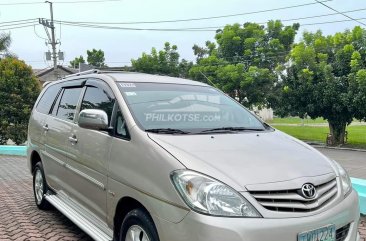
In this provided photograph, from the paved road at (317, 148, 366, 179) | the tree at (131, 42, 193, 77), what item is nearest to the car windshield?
the paved road at (317, 148, 366, 179)

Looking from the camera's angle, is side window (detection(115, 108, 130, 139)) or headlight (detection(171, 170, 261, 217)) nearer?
headlight (detection(171, 170, 261, 217))

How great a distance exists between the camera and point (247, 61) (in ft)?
92.4

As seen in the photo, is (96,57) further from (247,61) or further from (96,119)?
(96,119)

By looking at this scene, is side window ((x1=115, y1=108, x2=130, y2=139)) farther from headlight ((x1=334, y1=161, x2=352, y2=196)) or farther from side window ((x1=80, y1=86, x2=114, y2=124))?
headlight ((x1=334, y1=161, x2=352, y2=196))

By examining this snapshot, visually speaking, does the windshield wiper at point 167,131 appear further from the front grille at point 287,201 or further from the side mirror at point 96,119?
the front grille at point 287,201

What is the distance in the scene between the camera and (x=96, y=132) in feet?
12.3

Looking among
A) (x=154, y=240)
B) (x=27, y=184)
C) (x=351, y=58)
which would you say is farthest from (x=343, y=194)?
(x=351, y=58)

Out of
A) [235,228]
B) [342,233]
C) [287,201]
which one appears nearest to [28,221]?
[235,228]

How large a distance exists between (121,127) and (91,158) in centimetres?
51

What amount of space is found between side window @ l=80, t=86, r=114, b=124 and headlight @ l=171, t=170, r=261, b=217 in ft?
4.27

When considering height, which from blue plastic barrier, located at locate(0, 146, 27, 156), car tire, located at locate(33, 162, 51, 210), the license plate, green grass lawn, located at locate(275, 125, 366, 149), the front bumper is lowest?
green grass lawn, located at locate(275, 125, 366, 149)

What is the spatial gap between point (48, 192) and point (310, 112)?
17362 mm

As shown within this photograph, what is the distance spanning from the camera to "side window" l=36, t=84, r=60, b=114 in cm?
553

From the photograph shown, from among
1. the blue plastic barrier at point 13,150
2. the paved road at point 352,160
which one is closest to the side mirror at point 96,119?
the paved road at point 352,160
